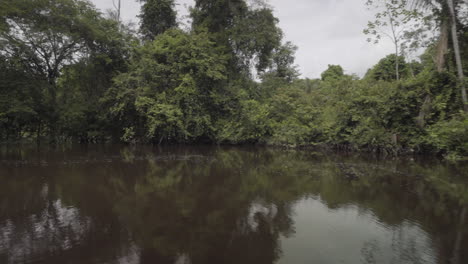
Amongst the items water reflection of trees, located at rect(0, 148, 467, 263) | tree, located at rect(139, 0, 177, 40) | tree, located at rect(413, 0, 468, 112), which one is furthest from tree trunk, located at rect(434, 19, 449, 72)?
tree, located at rect(139, 0, 177, 40)

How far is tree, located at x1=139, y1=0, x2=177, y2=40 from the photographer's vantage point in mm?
24359

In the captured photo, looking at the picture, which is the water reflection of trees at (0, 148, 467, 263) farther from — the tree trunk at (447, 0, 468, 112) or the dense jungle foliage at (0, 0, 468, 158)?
the dense jungle foliage at (0, 0, 468, 158)

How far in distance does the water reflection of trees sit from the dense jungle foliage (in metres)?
7.21

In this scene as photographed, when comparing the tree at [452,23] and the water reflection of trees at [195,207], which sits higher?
the tree at [452,23]

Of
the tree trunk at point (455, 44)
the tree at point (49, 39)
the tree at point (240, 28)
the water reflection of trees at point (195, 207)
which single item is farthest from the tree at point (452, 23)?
the tree at point (49, 39)

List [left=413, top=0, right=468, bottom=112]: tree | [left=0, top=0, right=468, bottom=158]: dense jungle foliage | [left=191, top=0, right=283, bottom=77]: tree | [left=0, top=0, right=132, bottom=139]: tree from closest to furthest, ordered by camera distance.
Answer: [left=413, top=0, right=468, bottom=112]: tree < [left=0, top=0, right=468, bottom=158]: dense jungle foliage < [left=0, top=0, right=132, bottom=139]: tree < [left=191, top=0, right=283, bottom=77]: tree

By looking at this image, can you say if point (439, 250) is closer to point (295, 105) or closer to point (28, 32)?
point (295, 105)

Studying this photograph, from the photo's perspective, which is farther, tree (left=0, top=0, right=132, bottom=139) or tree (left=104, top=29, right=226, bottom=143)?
tree (left=104, top=29, right=226, bottom=143)

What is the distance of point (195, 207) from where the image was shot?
521 cm

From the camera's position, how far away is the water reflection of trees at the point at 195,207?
3.52 m

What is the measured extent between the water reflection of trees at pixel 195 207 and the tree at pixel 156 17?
19.8 m

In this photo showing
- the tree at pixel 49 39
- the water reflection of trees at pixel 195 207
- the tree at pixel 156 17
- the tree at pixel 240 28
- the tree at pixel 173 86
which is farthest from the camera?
the tree at pixel 156 17

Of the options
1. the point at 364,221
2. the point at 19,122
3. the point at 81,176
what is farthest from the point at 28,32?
the point at 364,221

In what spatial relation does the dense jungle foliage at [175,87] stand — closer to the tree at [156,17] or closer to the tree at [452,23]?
the tree at [156,17]
